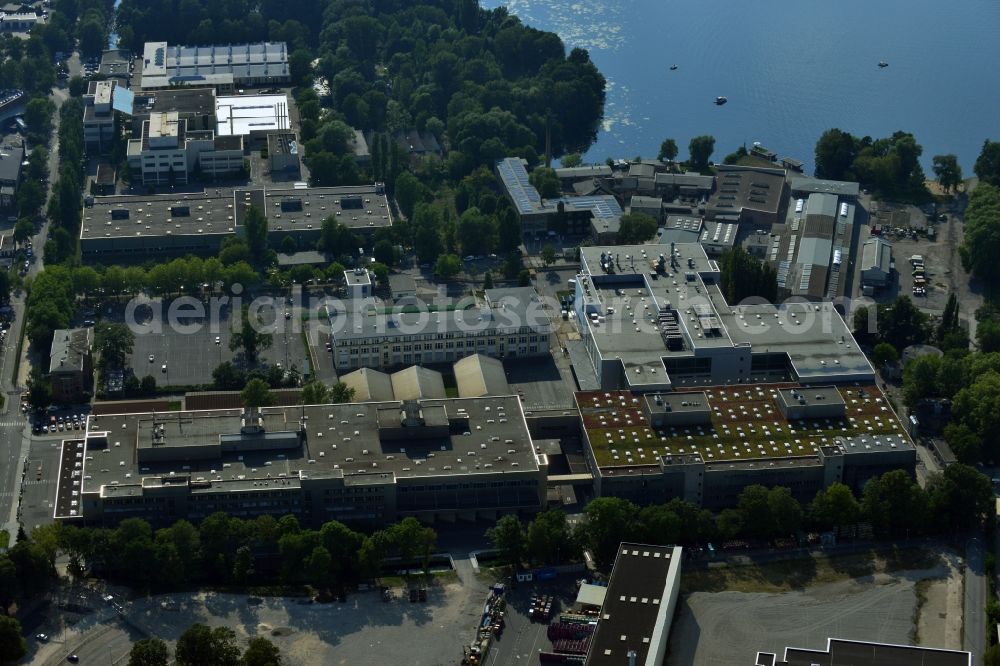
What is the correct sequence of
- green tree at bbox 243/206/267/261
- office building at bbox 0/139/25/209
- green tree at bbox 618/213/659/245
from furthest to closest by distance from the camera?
office building at bbox 0/139/25/209 → green tree at bbox 618/213/659/245 → green tree at bbox 243/206/267/261

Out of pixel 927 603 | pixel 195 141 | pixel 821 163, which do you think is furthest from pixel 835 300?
pixel 195 141

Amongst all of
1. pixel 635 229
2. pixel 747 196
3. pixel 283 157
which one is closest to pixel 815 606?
pixel 635 229

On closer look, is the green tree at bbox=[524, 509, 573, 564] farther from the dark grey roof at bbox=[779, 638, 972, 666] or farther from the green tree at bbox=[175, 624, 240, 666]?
the green tree at bbox=[175, 624, 240, 666]

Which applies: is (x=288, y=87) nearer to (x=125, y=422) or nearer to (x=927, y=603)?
(x=125, y=422)

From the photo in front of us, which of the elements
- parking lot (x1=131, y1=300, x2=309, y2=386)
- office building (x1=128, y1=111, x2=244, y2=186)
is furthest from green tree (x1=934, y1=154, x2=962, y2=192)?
office building (x1=128, y1=111, x2=244, y2=186)

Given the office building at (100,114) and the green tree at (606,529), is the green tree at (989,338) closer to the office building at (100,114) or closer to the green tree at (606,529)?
the green tree at (606,529)

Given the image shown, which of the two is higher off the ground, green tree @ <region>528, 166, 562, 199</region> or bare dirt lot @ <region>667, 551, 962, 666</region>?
green tree @ <region>528, 166, 562, 199</region>

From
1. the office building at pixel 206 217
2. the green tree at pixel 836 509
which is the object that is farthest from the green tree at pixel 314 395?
the green tree at pixel 836 509
